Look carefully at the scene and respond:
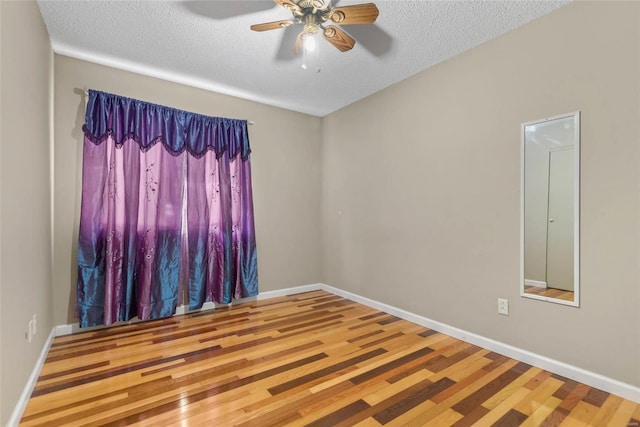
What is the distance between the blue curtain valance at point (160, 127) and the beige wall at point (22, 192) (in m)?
0.48

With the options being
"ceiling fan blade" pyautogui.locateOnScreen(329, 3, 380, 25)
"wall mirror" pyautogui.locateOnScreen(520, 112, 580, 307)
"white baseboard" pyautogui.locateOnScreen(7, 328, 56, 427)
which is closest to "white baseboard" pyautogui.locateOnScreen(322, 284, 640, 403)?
"wall mirror" pyautogui.locateOnScreen(520, 112, 580, 307)

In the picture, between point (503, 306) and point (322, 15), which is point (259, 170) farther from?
point (503, 306)

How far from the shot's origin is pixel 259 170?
3998 millimetres

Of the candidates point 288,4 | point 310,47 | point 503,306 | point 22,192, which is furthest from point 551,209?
point 22,192

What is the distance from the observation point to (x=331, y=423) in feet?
5.41

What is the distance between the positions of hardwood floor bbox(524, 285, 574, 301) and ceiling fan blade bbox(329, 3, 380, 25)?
2213 mm

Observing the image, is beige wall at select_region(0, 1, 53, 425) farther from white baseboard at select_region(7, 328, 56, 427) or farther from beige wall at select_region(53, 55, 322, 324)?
beige wall at select_region(53, 55, 322, 324)

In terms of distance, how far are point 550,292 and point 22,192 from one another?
11.4 ft

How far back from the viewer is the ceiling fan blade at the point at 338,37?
2.04 m

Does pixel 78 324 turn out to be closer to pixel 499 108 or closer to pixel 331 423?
pixel 331 423

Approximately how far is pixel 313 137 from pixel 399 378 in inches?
133

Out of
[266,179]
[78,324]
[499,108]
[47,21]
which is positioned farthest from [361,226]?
[47,21]

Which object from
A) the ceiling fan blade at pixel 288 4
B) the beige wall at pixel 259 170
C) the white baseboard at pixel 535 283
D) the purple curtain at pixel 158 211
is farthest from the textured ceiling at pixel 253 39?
the white baseboard at pixel 535 283

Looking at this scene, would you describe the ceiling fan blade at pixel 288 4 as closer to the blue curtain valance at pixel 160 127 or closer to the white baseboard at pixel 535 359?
the blue curtain valance at pixel 160 127
